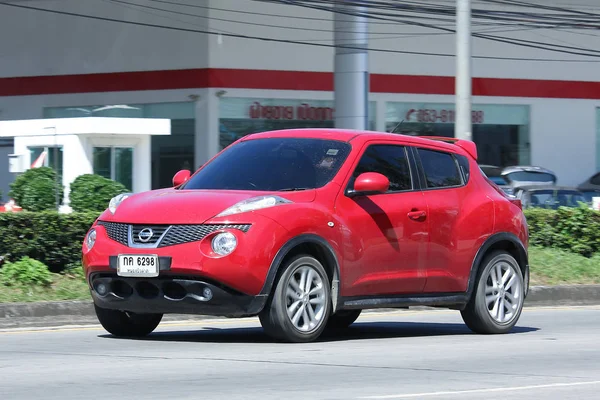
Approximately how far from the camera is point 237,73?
3547 cm

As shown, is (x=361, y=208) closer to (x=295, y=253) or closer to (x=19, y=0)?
(x=295, y=253)

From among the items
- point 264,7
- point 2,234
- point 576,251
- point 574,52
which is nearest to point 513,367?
point 2,234

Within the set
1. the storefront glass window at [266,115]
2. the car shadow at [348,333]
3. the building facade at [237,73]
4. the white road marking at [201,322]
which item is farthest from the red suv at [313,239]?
the storefront glass window at [266,115]

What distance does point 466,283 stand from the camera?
10727mm

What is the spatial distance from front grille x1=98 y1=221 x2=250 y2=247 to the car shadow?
1131 mm

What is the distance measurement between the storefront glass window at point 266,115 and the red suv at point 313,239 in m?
24.6

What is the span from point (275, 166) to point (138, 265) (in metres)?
1.46

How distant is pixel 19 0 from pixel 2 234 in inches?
1034

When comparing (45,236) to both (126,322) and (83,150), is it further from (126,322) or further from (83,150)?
(83,150)

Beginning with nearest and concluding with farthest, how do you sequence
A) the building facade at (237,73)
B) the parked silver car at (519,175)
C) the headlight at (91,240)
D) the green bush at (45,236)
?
the headlight at (91,240), the green bush at (45,236), the parked silver car at (519,175), the building facade at (237,73)

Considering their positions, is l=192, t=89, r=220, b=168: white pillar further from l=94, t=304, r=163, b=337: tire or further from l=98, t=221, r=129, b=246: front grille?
l=98, t=221, r=129, b=246: front grille

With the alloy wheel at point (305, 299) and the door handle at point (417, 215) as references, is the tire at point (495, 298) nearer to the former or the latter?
the door handle at point (417, 215)

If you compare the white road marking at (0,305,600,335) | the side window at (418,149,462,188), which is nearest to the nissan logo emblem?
the white road marking at (0,305,600,335)

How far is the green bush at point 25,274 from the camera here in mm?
13005
